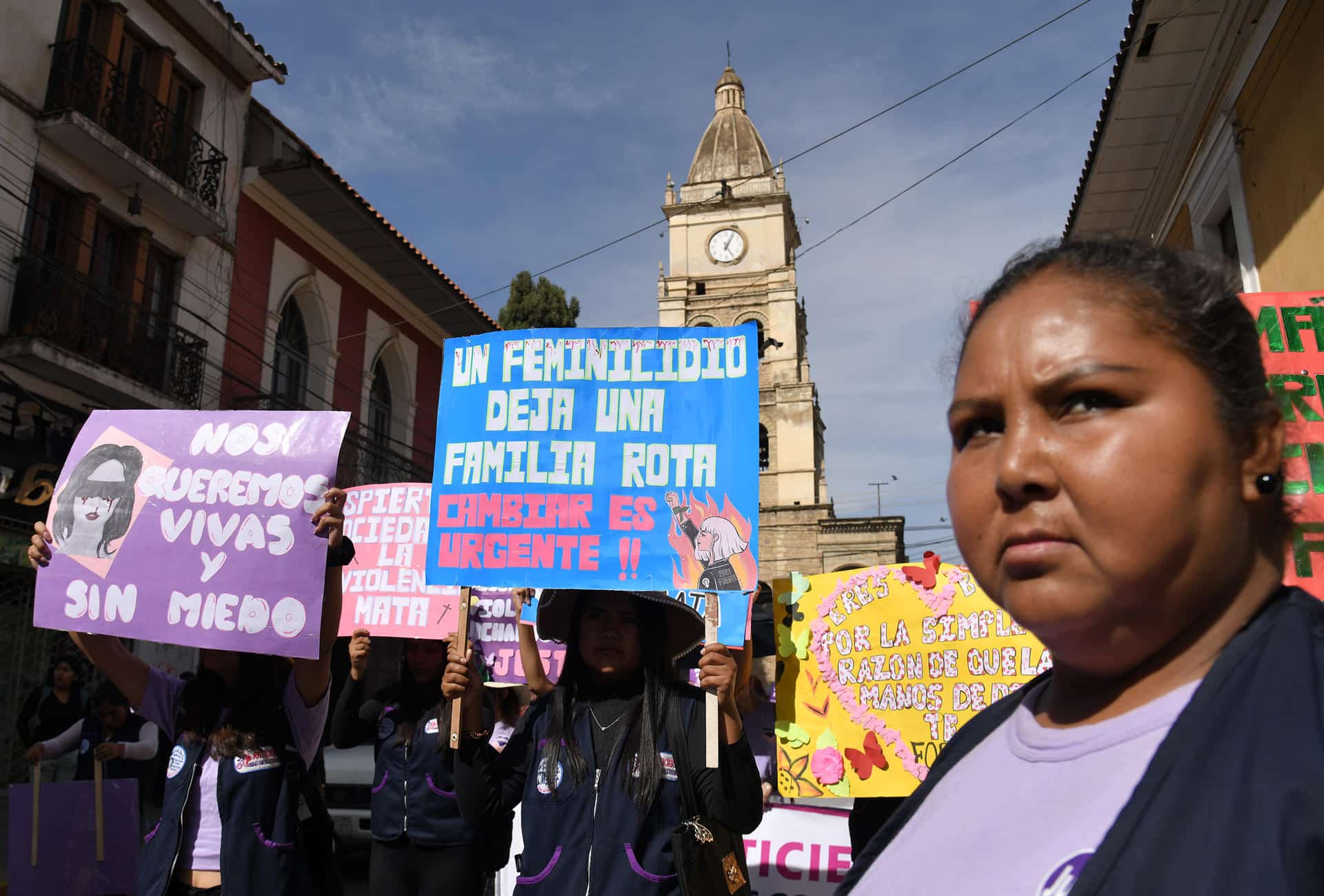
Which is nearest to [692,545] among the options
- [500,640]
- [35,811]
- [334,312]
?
[500,640]

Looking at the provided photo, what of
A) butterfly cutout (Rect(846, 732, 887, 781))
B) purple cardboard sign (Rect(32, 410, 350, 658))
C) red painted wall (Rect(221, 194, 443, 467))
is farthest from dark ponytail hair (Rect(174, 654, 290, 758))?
red painted wall (Rect(221, 194, 443, 467))

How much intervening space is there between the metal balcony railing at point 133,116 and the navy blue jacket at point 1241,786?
13.8 m

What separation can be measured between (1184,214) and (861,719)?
7422 millimetres

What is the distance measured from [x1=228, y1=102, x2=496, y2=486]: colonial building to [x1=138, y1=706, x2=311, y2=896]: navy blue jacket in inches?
383

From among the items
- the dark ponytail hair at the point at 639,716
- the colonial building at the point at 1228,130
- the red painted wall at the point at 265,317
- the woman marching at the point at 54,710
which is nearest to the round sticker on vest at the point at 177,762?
the dark ponytail hair at the point at 639,716

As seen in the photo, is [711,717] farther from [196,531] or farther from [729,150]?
[729,150]

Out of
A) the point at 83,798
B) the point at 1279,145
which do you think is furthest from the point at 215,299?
the point at 1279,145

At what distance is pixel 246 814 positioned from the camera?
334cm

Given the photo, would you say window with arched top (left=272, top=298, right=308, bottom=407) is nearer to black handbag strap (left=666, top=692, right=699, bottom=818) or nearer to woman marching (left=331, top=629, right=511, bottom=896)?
woman marching (left=331, top=629, right=511, bottom=896)

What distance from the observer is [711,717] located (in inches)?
122

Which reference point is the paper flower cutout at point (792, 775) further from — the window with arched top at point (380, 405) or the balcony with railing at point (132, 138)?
the window with arched top at point (380, 405)

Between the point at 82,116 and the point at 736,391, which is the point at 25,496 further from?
the point at 736,391

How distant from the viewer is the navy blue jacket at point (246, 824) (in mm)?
3287

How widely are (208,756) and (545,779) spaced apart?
1.33 metres
